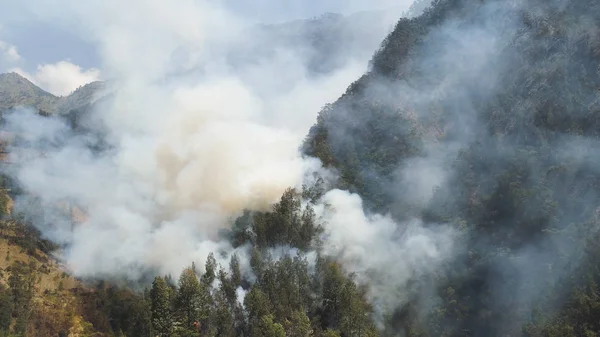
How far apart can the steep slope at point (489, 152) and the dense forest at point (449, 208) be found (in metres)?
0.20

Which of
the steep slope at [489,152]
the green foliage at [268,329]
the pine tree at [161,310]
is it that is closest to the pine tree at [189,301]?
the pine tree at [161,310]

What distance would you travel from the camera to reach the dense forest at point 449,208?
49.7 meters

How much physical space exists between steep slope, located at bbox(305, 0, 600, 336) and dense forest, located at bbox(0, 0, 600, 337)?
20 cm

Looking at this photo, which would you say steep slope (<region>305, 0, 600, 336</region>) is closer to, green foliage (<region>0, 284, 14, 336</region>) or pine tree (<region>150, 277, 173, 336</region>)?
pine tree (<region>150, 277, 173, 336</region>)

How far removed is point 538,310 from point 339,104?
50.8 meters

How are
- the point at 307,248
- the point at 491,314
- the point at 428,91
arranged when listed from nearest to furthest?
1. the point at 491,314
2. the point at 307,248
3. the point at 428,91

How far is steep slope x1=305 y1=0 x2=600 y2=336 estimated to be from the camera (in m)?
48.7

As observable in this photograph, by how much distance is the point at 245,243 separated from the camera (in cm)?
6412

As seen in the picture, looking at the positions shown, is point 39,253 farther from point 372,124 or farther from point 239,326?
point 372,124

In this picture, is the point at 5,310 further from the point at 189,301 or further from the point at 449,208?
the point at 449,208

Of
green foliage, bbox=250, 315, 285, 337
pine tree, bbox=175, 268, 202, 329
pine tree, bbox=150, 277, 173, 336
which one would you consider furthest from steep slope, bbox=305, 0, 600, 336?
pine tree, bbox=150, 277, 173, 336

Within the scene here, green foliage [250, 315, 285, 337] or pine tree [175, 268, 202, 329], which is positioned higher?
pine tree [175, 268, 202, 329]

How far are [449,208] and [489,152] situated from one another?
29.8 feet

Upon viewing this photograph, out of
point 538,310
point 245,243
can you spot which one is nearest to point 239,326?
point 245,243
